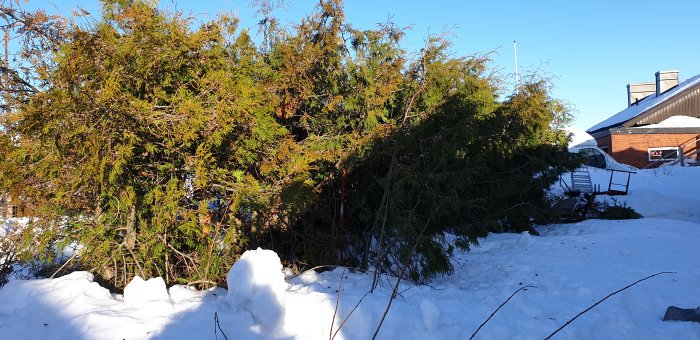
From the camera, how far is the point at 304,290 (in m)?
4.93

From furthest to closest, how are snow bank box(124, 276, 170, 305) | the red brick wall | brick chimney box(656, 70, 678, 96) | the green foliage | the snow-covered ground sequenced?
brick chimney box(656, 70, 678, 96)
the red brick wall
the green foliage
snow bank box(124, 276, 170, 305)
the snow-covered ground

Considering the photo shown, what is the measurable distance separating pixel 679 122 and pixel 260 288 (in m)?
27.8

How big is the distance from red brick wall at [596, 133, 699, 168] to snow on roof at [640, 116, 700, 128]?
515mm

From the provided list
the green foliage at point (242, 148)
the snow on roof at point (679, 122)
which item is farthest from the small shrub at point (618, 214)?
the snow on roof at point (679, 122)

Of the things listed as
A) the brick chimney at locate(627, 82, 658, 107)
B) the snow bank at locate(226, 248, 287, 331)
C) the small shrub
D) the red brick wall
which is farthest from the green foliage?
the brick chimney at locate(627, 82, 658, 107)

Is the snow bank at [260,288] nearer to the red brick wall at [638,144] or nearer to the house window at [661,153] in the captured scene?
the red brick wall at [638,144]

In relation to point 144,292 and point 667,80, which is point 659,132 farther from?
point 144,292

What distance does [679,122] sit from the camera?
24703 millimetres

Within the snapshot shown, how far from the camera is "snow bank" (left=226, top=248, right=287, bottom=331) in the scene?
136 inches

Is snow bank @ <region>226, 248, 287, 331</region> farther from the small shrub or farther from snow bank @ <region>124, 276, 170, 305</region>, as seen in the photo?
the small shrub

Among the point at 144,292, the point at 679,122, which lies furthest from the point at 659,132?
the point at 144,292

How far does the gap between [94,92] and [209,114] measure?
0.98 metres

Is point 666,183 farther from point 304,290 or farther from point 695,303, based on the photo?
point 304,290

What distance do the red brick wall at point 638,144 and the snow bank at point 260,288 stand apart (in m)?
26.0
